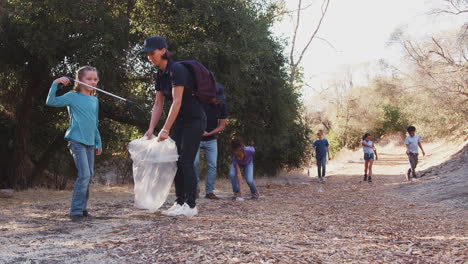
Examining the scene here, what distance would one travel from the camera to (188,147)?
4.73m

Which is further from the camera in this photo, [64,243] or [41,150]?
[41,150]

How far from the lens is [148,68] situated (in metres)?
11.3

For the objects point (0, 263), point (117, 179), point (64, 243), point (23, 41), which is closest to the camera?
point (0, 263)

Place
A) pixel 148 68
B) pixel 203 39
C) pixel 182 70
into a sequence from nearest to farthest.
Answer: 1. pixel 182 70
2. pixel 203 39
3. pixel 148 68

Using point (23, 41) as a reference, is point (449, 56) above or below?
above

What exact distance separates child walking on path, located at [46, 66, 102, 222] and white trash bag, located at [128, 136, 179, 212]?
55 centimetres

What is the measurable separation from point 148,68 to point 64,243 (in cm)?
829

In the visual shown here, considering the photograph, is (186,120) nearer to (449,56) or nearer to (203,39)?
(203,39)

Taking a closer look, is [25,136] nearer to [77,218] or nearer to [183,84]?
[77,218]

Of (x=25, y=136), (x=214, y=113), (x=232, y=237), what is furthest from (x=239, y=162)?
(x=25, y=136)

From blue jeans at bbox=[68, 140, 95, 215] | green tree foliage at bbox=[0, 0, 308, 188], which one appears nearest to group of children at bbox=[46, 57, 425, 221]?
blue jeans at bbox=[68, 140, 95, 215]

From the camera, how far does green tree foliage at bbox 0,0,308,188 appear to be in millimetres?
9672

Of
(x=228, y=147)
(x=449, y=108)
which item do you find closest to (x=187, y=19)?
(x=228, y=147)

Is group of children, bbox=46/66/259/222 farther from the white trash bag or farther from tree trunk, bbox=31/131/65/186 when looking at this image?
tree trunk, bbox=31/131/65/186
